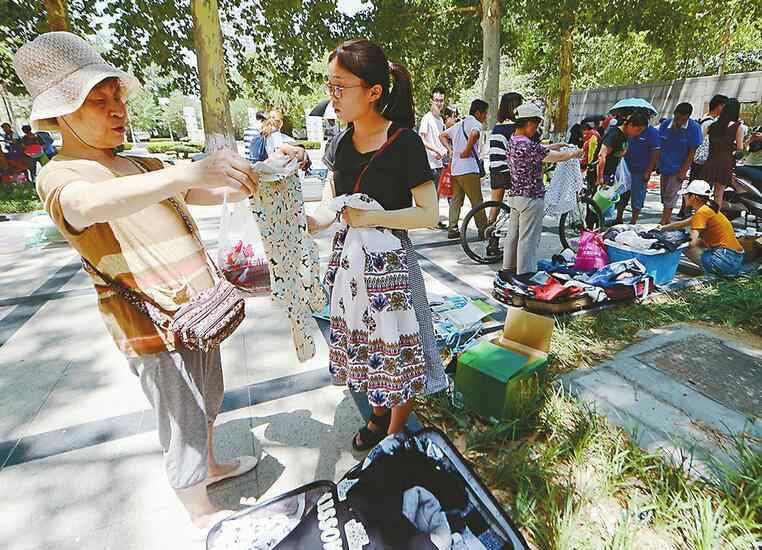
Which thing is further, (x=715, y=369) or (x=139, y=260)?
(x=715, y=369)

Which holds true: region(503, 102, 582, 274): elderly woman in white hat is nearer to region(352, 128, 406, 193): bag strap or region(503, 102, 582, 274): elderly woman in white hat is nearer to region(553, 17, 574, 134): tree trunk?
region(352, 128, 406, 193): bag strap

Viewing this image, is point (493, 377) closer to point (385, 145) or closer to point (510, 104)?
point (385, 145)

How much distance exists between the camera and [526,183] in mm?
3781

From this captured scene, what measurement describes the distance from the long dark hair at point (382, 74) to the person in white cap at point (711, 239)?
4.10m

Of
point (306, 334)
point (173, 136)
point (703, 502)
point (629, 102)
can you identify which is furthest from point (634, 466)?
point (173, 136)

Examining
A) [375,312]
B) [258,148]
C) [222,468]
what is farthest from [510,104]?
[222,468]

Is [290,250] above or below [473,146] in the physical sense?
below

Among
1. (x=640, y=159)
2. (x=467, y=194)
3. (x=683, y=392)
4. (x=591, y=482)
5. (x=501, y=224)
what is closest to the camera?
(x=591, y=482)

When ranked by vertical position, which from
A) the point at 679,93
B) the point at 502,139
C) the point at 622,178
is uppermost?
the point at 679,93

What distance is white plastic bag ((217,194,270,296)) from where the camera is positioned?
5.57ft

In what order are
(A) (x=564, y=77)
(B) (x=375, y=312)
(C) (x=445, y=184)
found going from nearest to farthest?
(B) (x=375, y=312) < (C) (x=445, y=184) < (A) (x=564, y=77)

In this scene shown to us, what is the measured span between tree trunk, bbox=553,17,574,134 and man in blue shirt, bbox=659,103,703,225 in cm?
907

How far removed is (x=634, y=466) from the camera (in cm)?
191

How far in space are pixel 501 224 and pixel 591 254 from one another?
1105 millimetres
